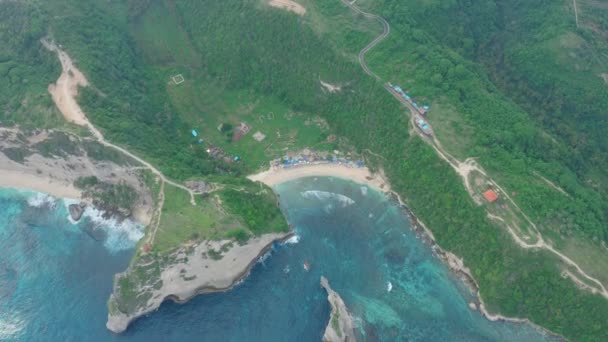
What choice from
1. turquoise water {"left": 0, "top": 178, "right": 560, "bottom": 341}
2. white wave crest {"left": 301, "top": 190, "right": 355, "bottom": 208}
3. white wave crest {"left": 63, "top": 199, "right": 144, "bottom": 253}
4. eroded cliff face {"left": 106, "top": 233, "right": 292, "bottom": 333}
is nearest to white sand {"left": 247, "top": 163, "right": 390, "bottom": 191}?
turquoise water {"left": 0, "top": 178, "right": 560, "bottom": 341}

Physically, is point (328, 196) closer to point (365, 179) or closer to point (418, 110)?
point (365, 179)

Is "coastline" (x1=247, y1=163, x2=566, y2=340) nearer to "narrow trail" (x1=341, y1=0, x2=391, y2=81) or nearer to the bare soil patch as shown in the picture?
"narrow trail" (x1=341, y1=0, x2=391, y2=81)

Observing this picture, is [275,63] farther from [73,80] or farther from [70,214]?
[70,214]

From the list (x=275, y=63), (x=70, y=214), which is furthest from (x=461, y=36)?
(x=70, y=214)

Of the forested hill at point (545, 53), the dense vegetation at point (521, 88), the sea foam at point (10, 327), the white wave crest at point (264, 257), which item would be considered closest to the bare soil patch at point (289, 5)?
the dense vegetation at point (521, 88)

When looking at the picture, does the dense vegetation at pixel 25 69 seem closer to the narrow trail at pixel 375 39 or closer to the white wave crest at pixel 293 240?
the white wave crest at pixel 293 240
